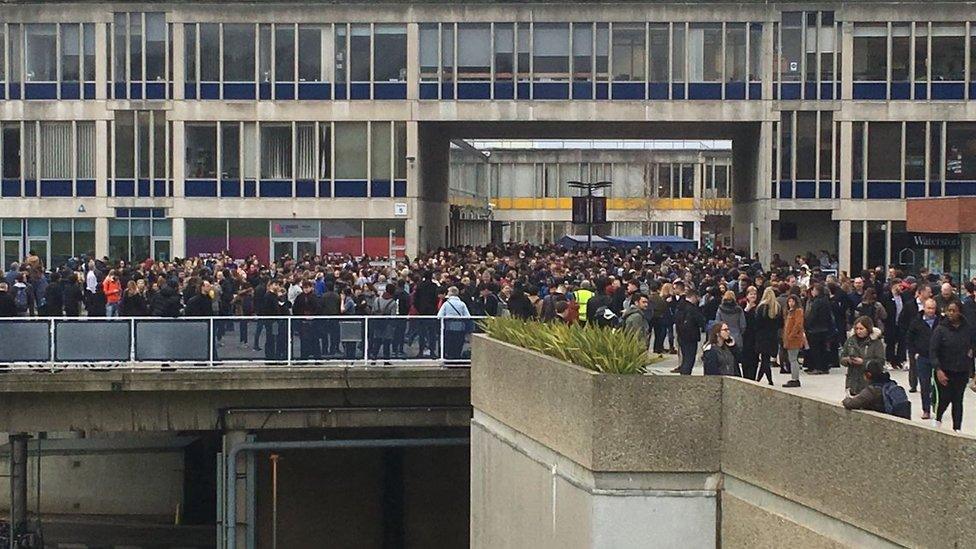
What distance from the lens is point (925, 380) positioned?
17.5m

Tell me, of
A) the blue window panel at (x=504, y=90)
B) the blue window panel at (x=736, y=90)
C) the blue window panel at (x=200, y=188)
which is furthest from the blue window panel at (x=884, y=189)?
the blue window panel at (x=200, y=188)

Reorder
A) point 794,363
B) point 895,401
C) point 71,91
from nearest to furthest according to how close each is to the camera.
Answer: point 895,401
point 794,363
point 71,91

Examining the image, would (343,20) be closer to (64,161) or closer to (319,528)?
(64,161)

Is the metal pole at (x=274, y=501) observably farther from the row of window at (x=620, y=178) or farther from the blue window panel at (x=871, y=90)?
the row of window at (x=620, y=178)

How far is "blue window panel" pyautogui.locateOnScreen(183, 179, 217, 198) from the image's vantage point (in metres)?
52.8

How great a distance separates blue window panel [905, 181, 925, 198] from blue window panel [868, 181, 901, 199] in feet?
0.83

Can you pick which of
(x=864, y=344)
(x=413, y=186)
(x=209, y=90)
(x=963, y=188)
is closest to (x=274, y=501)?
(x=864, y=344)

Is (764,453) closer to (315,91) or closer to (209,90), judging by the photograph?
(315,91)

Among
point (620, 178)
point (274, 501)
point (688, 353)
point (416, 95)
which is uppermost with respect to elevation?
point (416, 95)

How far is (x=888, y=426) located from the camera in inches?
434

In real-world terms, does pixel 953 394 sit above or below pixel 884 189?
below

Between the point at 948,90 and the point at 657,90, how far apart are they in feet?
29.7

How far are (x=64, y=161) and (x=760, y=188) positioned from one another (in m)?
22.5

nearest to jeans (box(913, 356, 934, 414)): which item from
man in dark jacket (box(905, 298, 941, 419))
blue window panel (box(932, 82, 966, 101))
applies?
Result: man in dark jacket (box(905, 298, 941, 419))
